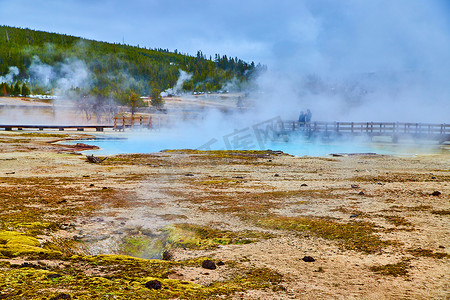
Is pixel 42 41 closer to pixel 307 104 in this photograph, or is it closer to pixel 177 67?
pixel 177 67

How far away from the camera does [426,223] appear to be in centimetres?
680

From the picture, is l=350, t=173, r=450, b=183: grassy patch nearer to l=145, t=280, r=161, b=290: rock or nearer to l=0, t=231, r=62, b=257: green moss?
l=0, t=231, r=62, b=257: green moss

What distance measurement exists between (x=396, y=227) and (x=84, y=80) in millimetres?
126783

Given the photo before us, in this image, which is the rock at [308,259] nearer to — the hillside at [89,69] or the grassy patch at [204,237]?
the grassy patch at [204,237]

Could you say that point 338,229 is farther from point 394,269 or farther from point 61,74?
point 61,74

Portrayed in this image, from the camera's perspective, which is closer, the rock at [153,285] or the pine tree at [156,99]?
the rock at [153,285]

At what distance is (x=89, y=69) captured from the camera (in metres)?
134

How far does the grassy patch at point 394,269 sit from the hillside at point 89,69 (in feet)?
317

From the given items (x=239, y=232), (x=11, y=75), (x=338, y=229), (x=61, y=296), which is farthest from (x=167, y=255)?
(x=11, y=75)

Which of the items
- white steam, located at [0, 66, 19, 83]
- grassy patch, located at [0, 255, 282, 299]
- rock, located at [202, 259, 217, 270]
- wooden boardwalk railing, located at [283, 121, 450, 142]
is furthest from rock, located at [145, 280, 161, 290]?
white steam, located at [0, 66, 19, 83]

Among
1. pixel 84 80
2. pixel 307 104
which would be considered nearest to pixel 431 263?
pixel 307 104

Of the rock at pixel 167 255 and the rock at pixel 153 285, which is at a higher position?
the rock at pixel 153 285

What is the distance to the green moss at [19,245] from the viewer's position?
4715mm

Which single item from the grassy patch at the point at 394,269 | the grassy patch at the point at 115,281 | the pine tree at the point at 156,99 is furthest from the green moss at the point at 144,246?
the pine tree at the point at 156,99
